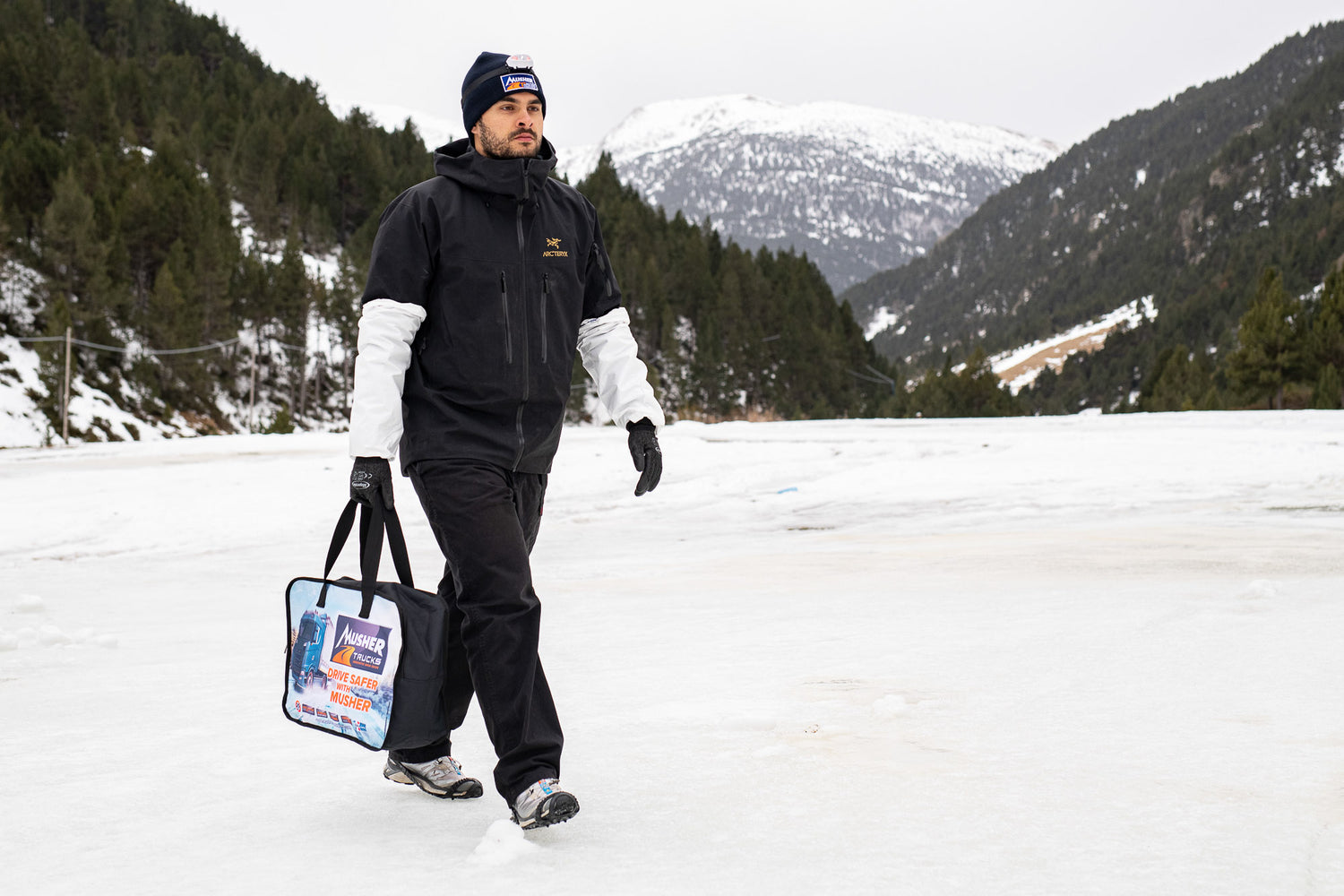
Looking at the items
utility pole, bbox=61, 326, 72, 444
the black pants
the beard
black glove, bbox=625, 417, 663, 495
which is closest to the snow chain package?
the black pants

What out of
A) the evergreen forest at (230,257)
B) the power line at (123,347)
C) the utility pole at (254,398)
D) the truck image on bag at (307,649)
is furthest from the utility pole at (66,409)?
the truck image on bag at (307,649)

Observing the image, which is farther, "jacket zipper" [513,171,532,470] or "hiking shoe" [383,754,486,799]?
"hiking shoe" [383,754,486,799]

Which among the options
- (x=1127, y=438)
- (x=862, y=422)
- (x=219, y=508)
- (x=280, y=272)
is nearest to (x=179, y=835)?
(x=219, y=508)

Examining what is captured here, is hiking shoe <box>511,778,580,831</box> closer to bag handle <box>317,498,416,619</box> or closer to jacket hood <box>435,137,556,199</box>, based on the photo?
bag handle <box>317,498,416,619</box>

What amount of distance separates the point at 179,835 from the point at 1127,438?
14960mm

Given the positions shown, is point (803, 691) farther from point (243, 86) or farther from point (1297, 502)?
point (243, 86)

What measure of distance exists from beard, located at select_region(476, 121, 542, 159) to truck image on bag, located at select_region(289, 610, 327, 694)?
1283 mm

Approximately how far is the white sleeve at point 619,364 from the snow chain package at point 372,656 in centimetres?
70

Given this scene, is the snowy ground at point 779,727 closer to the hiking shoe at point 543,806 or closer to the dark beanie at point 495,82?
the hiking shoe at point 543,806

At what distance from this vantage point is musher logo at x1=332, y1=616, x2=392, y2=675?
2.87 metres

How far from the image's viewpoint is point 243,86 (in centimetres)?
9700

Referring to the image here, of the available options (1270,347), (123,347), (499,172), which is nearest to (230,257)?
(123,347)

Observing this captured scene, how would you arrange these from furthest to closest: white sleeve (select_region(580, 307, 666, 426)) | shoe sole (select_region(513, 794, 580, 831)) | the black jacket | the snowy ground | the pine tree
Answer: the pine tree < white sleeve (select_region(580, 307, 666, 426)) < the black jacket < shoe sole (select_region(513, 794, 580, 831)) < the snowy ground

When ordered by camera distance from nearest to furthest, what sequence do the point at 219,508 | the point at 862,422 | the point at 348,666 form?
the point at 348,666 < the point at 219,508 < the point at 862,422
